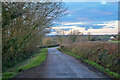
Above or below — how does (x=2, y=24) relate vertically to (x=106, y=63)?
above

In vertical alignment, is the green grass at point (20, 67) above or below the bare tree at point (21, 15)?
below

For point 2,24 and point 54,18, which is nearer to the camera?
point 2,24

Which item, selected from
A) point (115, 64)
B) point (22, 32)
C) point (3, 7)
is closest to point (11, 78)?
point (3, 7)

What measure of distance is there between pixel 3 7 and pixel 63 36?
5353cm

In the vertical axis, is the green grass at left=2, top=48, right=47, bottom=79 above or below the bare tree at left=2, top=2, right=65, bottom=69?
below

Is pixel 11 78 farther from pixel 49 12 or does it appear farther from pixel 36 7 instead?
pixel 49 12

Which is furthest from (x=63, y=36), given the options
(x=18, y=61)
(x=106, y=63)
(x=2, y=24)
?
(x=2, y=24)

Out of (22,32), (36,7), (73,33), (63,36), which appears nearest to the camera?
(36,7)

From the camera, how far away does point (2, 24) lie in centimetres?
883

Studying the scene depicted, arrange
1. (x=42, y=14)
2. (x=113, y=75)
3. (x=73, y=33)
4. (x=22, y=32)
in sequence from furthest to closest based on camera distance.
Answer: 1. (x=73, y=33)
2. (x=22, y=32)
3. (x=42, y=14)
4. (x=113, y=75)

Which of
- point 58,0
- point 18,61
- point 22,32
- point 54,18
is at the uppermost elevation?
point 58,0

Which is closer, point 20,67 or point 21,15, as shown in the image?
point 21,15

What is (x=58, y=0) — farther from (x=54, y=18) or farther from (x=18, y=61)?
(x=18, y=61)

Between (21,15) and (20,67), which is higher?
(21,15)
